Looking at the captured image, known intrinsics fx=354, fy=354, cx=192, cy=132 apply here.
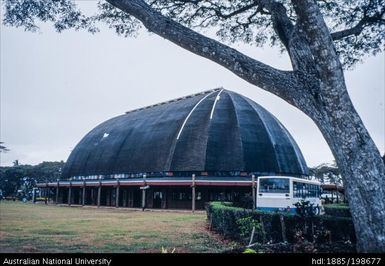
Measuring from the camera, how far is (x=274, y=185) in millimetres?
25250

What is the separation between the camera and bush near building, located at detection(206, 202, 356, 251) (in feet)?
33.4

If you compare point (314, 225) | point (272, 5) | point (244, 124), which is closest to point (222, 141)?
point (244, 124)

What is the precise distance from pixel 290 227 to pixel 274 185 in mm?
14096

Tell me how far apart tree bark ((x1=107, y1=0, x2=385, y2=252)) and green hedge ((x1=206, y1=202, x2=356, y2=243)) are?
3857 mm

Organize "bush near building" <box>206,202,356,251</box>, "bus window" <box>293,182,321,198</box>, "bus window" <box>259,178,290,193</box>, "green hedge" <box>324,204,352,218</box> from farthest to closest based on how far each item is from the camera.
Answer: "bus window" <box>293,182,321,198</box> < "bus window" <box>259,178,290,193</box> < "green hedge" <box>324,204,352,218</box> < "bush near building" <box>206,202,356,251</box>

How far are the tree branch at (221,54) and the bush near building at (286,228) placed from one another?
464 centimetres

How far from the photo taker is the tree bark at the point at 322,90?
21.1ft

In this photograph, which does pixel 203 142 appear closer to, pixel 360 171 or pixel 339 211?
pixel 339 211

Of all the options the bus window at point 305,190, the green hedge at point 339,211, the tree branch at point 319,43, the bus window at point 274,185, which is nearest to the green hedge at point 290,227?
the tree branch at point 319,43

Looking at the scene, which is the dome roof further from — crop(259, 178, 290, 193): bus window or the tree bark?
the tree bark

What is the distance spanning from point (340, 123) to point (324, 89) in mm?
743

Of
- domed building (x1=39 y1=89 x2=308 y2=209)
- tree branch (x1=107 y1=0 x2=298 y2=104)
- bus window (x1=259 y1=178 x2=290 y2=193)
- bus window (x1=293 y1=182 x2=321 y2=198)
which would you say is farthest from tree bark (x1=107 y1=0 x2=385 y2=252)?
domed building (x1=39 y1=89 x2=308 y2=209)

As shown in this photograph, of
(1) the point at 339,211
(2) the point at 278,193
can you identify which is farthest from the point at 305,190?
(1) the point at 339,211
